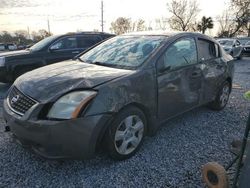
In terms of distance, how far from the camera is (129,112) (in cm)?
303

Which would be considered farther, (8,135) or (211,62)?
(211,62)

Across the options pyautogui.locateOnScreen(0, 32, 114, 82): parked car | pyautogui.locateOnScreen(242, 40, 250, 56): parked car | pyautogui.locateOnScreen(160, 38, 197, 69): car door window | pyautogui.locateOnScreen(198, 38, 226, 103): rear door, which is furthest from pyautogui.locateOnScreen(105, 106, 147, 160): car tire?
pyautogui.locateOnScreen(242, 40, 250, 56): parked car

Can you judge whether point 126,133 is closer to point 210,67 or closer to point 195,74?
point 195,74

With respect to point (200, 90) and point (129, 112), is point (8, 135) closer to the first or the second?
point (129, 112)

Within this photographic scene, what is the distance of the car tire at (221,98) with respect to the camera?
4.93 metres

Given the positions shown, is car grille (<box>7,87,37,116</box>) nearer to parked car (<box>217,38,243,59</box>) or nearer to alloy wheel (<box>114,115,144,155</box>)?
alloy wheel (<box>114,115,144,155</box>)

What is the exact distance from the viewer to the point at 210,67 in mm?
4441

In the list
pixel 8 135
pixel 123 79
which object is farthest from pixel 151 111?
pixel 8 135

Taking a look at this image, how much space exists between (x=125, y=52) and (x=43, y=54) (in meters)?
4.17

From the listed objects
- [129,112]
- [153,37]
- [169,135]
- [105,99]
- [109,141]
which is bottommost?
[169,135]

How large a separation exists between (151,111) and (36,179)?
1572 millimetres

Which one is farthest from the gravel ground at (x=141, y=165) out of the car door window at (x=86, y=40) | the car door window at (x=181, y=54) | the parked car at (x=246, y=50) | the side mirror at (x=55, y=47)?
the parked car at (x=246, y=50)

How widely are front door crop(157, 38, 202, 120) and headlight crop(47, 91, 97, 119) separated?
1.12m

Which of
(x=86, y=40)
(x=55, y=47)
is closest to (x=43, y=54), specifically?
(x=55, y=47)
